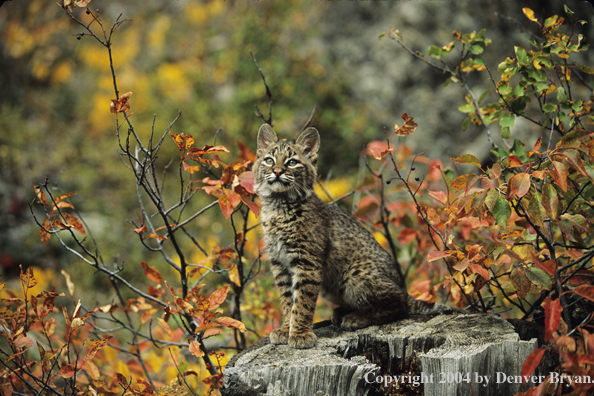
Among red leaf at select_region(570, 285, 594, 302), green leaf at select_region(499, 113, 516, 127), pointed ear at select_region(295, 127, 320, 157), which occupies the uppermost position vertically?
pointed ear at select_region(295, 127, 320, 157)

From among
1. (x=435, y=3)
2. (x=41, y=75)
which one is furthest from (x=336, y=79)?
(x=41, y=75)

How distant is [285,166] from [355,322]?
4.52 feet

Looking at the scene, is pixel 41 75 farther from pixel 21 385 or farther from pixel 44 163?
pixel 21 385

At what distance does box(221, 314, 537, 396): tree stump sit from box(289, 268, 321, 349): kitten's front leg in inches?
2.9

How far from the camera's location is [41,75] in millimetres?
14227

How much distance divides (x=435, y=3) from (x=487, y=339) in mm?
8404

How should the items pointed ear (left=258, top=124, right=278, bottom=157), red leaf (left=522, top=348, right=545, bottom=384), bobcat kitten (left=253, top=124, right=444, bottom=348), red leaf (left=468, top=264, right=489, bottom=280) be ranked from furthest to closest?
pointed ear (left=258, top=124, right=278, bottom=157)
bobcat kitten (left=253, top=124, right=444, bottom=348)
red leaf (left=468, top=264, right=489, bottom=280)
red leaf (left=522, top=348, right=545, bottom=384)

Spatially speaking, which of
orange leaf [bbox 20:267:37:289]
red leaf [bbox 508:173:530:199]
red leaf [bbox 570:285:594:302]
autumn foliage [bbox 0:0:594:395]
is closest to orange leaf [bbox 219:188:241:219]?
autumn foliage [bbox 0:0:594:395]

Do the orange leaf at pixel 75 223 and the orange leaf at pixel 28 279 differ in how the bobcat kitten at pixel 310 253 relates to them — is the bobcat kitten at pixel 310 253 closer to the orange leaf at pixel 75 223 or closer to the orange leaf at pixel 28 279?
the orange leaf at pixel 75 223

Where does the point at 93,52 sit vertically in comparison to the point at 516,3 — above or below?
above

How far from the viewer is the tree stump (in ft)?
7.85

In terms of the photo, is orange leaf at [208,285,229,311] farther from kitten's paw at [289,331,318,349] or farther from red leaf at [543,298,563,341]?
red leaf at [543,298,563,341]

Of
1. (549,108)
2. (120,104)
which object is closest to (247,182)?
(120,104)

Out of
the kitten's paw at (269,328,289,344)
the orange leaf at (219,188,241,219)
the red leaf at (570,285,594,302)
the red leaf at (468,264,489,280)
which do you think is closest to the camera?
the red leaf at (570,285,594,302)
